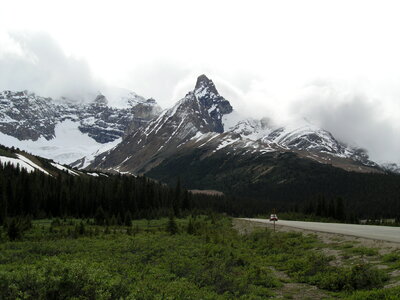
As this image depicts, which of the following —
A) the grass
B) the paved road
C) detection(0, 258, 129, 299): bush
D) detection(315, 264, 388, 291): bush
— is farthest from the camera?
the paved road

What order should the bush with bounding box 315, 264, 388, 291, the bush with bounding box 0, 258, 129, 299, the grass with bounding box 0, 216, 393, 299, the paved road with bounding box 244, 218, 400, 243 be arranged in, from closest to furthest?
1. the bush with bounding box 0, 258, 129, 299
2. the grass with bounding box 0, 216, 393, 299
3. the bush with bounding box 315, 264, 388, 291
4. the paved road with bounding box 244, 218, 400, 243

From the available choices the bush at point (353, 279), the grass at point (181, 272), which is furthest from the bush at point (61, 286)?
the bush at point (353, 279)

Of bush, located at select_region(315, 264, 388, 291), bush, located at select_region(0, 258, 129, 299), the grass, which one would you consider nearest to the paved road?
the grass

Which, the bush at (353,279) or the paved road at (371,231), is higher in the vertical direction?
the paved road at (371,231)

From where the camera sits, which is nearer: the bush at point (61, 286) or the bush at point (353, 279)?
the bush at point (61, 286)

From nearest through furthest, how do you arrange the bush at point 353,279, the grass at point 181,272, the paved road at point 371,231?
the grass at point 181,272
the bush at point 353,279
the paved road at point 371,231

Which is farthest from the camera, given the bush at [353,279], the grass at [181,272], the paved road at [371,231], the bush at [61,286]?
the paved road at [371,231]

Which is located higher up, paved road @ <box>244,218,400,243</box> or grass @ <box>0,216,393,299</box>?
paved road @ <box>244,218,400,243</box>

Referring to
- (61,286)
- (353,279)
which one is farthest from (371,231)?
(61,286)

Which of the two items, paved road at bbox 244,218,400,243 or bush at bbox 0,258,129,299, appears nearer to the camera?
bush at bbox 0,258,129,299

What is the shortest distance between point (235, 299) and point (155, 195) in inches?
5171

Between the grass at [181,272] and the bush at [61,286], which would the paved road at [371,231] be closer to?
the grass at [181,272]

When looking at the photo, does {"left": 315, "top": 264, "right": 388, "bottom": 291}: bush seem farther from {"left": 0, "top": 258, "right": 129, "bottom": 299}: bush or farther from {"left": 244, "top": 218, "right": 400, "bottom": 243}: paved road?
{"left": 0, "top": 258, "right": 129, "bottom": 299}: bush

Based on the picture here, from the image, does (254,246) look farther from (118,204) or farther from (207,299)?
(118,204)
